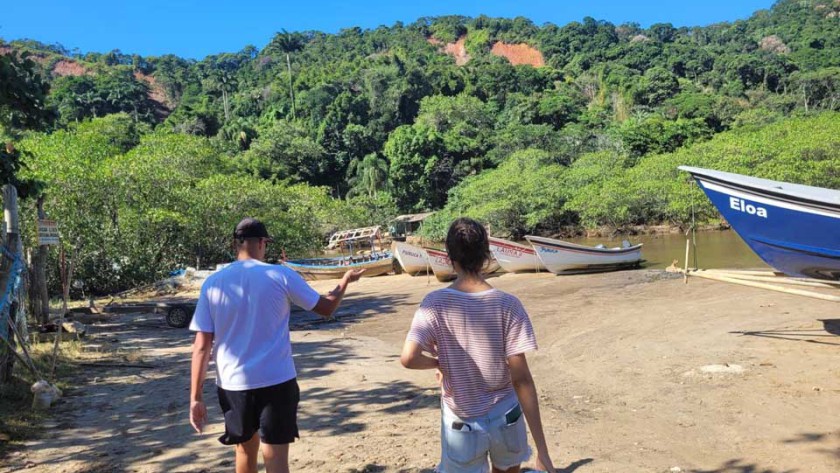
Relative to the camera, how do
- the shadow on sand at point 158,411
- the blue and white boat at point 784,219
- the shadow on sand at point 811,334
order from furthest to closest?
the shadow on sand at point 811,334 → the blue and white boat at point 784,219 → the shadow on sand at point 158,411

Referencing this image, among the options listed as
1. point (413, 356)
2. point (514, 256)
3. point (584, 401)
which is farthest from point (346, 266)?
point (413, 356)

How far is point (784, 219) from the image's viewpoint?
297 inches

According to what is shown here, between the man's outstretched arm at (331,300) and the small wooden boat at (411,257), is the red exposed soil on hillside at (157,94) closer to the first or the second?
the small wooden boat at (411,257)

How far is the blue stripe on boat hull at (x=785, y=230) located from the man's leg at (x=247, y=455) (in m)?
7.03

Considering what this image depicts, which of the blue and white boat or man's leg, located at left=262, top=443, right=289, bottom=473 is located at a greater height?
the blue and white boat

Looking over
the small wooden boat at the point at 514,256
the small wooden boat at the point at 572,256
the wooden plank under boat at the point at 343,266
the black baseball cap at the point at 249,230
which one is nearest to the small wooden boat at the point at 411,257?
the wooden plank under boat at the point at 343,266

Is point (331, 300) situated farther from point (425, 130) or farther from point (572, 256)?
point (425, 130)

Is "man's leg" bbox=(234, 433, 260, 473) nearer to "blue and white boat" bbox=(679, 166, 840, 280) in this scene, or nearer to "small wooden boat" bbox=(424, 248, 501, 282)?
"blue and white boat" bbox=(679, 166, 840, 280)

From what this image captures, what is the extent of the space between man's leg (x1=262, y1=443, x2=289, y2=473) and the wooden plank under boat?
60.9ft

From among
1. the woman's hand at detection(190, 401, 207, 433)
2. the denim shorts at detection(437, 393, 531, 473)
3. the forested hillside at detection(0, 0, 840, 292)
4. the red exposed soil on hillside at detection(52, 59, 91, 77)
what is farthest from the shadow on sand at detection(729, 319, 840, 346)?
the red exposed soil on hillside at detection(52, 59, 91, 77)

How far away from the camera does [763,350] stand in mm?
7375

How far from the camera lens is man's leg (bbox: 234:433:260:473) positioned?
308 cm

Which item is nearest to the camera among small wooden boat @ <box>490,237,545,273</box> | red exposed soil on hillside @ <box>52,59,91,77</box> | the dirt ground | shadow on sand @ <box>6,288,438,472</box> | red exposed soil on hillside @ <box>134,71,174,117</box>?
the dirt ground

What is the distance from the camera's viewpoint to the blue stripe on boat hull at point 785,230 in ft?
23.6
